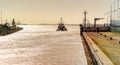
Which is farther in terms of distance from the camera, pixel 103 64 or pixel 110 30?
pixel 110 30

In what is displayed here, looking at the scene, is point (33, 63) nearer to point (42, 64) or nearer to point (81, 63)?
point (42, 64)

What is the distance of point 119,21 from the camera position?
63.7 m

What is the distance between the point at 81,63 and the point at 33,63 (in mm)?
3975

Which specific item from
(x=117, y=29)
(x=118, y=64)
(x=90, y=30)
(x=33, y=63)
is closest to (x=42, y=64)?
(x=33, y=63)

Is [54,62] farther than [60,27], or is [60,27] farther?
[60,27]

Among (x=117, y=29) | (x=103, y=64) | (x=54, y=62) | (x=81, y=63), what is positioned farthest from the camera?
(x=117, y=29)

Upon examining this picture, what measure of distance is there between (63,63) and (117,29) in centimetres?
3291

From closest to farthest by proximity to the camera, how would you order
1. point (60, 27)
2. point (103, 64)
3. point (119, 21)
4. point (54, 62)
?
point (103, 64), point (54, 62), point (119, 21), point (60, 27)

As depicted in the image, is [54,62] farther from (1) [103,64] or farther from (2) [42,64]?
(1) [103,64]

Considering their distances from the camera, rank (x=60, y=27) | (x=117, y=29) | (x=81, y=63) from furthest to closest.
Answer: (x=60, y=27)
(x=117, y=29)
(x=81, y=63)

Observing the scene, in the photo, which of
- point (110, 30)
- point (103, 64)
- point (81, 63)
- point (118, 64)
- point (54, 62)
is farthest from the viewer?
point (110, 30)

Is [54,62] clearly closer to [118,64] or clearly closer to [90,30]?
[118,64]

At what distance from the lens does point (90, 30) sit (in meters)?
71.4

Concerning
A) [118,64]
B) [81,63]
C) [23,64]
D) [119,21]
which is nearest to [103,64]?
[118,64]
